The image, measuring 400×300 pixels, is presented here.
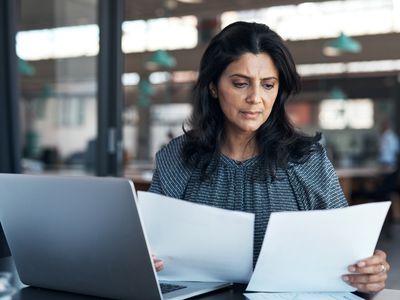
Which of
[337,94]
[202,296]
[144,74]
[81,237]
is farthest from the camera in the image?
[337,94]

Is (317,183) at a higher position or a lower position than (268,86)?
lower

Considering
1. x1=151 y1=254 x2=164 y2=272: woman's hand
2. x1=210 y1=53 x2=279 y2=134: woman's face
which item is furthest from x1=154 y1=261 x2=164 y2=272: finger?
x1=210 y1=53 x2=279 y2=134: woman's face

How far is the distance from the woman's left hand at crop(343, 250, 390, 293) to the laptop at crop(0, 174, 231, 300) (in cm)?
29

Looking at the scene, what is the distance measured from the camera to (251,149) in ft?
5.72

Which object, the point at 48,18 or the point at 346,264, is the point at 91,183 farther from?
the point at 48,18

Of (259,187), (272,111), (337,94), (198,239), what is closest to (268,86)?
(272,111)

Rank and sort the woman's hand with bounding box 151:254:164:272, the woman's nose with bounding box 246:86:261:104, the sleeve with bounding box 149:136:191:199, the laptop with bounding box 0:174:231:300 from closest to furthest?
1. the laptop with bounding box 0:174:231:300
2. the woman's hand with bounding box 151:254:164:272
3. the woman's nose with bounding box 246:86:261:104
4. the sleeve with bounding box 149:136:191:199

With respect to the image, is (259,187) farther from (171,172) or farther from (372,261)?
(372,261)

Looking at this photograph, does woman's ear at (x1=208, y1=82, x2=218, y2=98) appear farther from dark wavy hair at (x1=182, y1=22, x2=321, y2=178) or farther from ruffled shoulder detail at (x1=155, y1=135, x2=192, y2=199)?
ruffled shoulder detail at (x1=155, y1=135, x2=192, y2=199)

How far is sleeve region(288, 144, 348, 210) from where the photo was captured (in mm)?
1617

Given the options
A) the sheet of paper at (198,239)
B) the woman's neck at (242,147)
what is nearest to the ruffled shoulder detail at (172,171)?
the woman's neck at (242,147)

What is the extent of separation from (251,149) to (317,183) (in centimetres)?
23

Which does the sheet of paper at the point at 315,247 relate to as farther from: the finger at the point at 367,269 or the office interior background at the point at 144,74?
the office interior background at the point at 144,74

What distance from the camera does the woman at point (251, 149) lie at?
5.29ft
